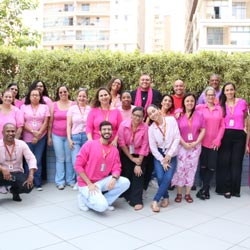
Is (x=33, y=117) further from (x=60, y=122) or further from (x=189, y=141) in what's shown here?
(x=189, y=141)

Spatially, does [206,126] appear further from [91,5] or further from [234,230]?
[91,5]

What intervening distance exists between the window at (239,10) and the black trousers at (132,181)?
37716mm

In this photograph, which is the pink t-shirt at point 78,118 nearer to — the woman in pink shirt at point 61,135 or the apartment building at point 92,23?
the woman in pink shirt at point 61,135

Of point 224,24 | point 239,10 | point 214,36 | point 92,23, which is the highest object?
point 92,23

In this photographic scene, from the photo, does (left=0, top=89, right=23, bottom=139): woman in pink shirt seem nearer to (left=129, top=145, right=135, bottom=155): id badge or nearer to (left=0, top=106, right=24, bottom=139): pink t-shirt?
(left=0, top=106, right=24, bottom=139): pink t-shirt

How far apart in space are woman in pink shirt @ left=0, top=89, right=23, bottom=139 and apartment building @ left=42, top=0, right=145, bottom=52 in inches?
2006

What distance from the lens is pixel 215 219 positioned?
4.87 metres

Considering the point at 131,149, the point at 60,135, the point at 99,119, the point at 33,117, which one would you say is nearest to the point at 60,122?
the point at 60,135

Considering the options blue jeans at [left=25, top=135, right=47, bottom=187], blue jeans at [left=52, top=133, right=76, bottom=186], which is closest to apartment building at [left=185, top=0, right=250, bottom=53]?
blue jeans at [left=52, top=133, right=76, bottom=186]

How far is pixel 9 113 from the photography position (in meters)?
5.93

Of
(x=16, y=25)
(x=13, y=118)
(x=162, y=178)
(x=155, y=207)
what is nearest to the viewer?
(x=155, y=207)

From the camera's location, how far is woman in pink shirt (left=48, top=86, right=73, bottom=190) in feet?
20.6

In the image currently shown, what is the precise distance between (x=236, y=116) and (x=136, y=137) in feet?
5.57

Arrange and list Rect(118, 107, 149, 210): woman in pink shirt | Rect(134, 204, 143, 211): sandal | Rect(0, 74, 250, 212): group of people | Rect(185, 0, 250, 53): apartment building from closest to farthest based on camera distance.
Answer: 1. Rect(0, 74, 250, 212): group of people
2. Rect(134, 204, 143, 211): sandal
3. Rect(118, 107, 149, 210): woman in pink shirt
4. Rect(185, 0, 250, 53): apartment building
